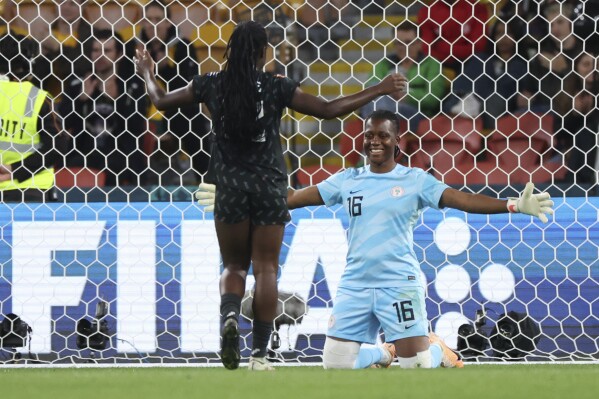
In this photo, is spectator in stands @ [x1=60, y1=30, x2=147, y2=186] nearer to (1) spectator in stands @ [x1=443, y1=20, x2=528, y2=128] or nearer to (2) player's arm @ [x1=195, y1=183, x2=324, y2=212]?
(2) player's arm @ [x1=195, y1=183, x2=324, y2=212]

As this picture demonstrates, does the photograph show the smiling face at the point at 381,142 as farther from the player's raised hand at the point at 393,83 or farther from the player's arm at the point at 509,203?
the player's raised hand at the point at 393,83

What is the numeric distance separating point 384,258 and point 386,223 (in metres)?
0.16

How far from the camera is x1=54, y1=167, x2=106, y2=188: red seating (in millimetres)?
7223

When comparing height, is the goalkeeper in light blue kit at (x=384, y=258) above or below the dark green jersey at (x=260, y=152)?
below

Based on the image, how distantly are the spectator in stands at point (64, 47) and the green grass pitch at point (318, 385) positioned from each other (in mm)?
3289

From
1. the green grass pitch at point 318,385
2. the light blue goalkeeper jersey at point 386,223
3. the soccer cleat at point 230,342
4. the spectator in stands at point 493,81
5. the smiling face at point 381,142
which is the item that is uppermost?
the spectator in stands at point 493,81

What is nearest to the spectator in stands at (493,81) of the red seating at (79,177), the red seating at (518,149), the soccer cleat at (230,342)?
the red seating at (518,149)

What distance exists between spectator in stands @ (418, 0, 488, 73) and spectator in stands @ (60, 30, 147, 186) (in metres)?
1.85

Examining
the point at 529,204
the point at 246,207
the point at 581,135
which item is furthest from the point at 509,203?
the point at 581,135

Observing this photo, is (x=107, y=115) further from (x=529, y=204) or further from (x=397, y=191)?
(x=529, y=204)

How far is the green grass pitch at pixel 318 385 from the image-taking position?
3695 mm

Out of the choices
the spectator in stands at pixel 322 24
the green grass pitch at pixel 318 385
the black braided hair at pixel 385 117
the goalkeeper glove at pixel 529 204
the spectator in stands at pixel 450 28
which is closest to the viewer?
the green grass pitch at pixel 318 385

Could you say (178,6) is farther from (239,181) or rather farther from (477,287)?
(239,181)

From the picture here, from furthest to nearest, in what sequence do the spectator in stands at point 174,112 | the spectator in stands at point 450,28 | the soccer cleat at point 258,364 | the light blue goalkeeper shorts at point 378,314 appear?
the spectator in stands at point 450,28
the spectator in stands at point 174,112
the light blue goalkeeper shorts at point 378,314
the soccer cleat at point 258,364
